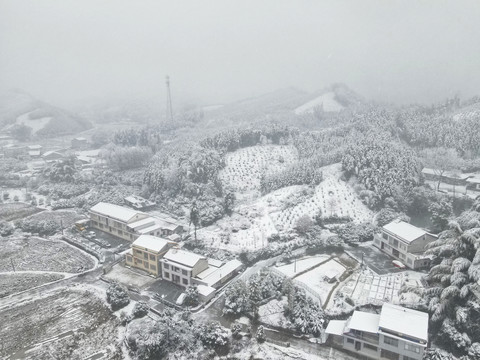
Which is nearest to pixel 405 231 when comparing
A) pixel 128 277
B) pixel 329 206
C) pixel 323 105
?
pixel 329 206

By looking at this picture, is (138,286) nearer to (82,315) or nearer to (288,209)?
(82,315)

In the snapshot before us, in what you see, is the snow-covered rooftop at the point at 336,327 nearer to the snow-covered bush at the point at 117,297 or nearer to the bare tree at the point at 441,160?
the snow-covered bush at the point at 117,297

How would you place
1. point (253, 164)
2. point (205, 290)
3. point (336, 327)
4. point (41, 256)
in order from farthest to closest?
point (253, 164) → point (41, 256) → point (205, 290) → point (336, 327)

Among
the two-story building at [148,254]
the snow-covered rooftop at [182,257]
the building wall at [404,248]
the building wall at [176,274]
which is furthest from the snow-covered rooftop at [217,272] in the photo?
the building wall at [404,248]

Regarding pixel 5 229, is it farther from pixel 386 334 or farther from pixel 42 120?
pixel 42 120

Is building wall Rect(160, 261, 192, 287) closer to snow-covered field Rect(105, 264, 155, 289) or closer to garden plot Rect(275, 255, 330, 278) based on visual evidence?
snow-covered field Rect(105, 264, 155, 289)

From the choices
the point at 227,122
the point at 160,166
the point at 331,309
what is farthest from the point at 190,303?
the point at 227,122
